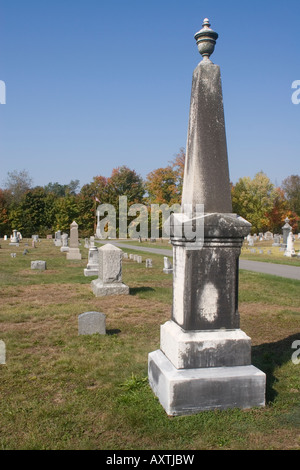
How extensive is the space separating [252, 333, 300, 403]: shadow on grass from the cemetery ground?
17mm

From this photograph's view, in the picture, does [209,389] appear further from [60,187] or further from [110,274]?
[60,187]

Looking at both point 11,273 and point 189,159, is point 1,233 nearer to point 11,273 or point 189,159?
point 11,273

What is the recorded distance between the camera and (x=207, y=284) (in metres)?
4.53

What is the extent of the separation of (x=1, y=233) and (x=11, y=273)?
1899 inches

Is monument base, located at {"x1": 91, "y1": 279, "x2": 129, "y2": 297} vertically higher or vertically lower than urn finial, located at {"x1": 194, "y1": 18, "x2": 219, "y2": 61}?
lower

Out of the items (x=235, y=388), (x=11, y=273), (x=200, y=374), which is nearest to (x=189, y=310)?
(x=200, y=374)

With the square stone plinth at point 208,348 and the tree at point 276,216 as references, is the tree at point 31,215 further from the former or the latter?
the square stone plinth at point 208,348

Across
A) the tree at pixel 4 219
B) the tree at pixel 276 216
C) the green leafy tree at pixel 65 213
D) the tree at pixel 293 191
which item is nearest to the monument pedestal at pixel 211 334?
the green leafy tree at pixel 65 213

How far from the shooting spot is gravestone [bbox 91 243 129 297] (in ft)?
40.1

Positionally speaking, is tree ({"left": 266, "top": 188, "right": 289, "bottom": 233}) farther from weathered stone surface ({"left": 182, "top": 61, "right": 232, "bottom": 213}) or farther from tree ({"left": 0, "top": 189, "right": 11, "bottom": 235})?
weathered stone surface ({"left": 182, "top": 61, "right": 232, "bottom": 213})

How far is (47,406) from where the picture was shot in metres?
4.56

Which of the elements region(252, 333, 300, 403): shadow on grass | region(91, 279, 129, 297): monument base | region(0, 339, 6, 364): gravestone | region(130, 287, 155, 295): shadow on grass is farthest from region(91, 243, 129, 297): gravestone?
region(252, 333, 300, 403): shadow on grass

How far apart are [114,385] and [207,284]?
2.04 metres

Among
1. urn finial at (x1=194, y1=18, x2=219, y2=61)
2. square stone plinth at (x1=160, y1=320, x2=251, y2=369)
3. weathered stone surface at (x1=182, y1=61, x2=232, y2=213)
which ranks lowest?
square stone plinth at (x1=160, y1=320, x2=251, y2=369)
